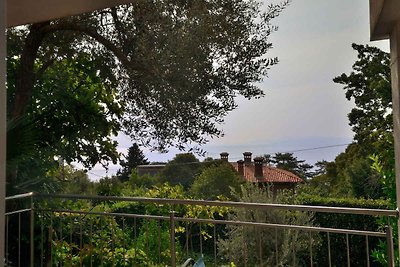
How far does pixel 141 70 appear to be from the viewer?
183 inches

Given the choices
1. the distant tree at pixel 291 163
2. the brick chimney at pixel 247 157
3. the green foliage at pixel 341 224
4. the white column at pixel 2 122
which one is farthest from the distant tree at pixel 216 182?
the white column at pixel 2 122

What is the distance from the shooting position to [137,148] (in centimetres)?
506

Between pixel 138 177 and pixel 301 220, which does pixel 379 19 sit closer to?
pixel 301 220

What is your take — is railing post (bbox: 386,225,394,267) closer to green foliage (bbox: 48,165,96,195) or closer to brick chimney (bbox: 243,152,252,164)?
brick chimney (bbox: 243,152,252,164)

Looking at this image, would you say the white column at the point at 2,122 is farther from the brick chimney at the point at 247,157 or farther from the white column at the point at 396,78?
the brick chimney at the point at 247,157

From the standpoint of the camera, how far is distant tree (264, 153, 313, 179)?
Result: 502 cm

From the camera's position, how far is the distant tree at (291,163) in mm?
5023

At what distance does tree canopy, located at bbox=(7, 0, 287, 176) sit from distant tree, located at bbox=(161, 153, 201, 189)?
0.26 meters

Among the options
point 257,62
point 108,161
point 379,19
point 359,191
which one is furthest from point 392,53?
point 108,161

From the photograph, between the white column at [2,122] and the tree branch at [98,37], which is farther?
the tree branch at [98,37]

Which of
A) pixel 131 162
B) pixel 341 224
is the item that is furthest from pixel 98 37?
pixel 341 224

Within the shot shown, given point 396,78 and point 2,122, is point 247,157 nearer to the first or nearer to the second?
point 396,78

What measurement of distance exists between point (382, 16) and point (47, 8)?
1.20 m

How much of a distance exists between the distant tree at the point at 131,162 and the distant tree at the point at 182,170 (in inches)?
11.6
